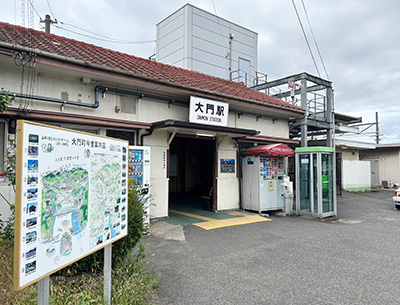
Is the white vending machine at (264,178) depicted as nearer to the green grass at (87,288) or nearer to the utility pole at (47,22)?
the green grass at (87,288)

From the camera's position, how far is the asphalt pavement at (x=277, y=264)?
3.79 m

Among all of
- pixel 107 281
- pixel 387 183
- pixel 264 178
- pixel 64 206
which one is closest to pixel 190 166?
pixel 264 178

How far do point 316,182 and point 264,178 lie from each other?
171cm

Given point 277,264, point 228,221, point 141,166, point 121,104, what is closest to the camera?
point 277,264

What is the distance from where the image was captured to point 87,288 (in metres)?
3.32

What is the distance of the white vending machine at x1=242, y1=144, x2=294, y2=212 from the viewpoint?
31.1ft

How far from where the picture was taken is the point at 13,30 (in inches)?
281

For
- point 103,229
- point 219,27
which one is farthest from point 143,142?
point 219,27

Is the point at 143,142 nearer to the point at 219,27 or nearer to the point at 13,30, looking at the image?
the point at 13,30

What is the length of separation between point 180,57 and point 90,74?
16.3 metres

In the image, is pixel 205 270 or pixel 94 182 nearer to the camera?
pixel 94 182

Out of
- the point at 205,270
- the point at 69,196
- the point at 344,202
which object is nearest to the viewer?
the point at 69,196

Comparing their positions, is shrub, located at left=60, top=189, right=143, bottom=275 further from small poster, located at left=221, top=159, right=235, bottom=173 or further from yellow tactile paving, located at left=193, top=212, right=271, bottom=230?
small poster, located at left=221, top=159, right=235, bottom=173

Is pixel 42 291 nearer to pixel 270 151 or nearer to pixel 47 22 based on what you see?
pixel 270 151
